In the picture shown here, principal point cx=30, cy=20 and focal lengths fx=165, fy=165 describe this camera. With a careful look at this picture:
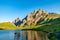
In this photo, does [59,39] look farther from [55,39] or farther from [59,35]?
[59,35]

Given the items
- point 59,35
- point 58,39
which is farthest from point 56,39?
point 59,35

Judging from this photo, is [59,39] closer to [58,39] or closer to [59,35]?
[58,39]

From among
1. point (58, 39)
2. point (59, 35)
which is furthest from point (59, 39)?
point (59, 35)

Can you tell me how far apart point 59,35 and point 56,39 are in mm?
7509

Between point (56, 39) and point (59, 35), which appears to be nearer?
point (56, 39)

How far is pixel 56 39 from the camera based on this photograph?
76125 mm

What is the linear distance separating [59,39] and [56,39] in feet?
5.25

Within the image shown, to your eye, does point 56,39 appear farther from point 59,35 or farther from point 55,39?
point 59,35

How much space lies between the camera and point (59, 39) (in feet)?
246

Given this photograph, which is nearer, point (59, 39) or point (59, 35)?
point (59, 39)

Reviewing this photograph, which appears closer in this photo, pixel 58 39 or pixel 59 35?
pixel 58 39

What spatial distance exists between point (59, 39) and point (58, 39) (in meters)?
1.05

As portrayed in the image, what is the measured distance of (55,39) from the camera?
253 feet

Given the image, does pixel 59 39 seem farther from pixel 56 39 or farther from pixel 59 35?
pixel 59 35
